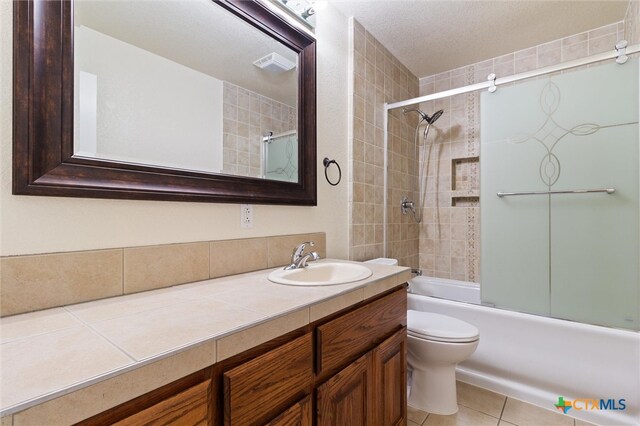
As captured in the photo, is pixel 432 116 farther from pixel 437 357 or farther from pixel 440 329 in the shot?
pixel 437 357

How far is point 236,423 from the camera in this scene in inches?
25.4

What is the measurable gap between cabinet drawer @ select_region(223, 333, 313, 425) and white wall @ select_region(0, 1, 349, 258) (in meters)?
0.58

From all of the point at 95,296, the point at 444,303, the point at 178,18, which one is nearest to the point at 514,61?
the point at 444,303

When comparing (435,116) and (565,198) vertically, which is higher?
(435,116)

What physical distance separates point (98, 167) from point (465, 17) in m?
2.39

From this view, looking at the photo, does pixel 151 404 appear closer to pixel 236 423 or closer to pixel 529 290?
pixel 236 423

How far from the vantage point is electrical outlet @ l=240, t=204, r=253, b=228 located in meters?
1.30

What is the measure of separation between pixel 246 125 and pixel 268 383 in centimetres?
105

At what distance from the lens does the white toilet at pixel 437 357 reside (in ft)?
5.05

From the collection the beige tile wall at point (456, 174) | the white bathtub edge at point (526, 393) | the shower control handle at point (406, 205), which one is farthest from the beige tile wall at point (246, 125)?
the beige tile wall at point (456, 174)

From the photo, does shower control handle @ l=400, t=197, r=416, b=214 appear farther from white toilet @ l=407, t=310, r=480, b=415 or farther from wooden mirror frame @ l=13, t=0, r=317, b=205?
wooden mirror frame @ l=13, t=0, r=317, b=205

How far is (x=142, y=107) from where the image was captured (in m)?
1.01

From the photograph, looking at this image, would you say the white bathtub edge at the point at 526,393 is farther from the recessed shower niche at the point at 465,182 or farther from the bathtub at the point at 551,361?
the recessed shower niche at the point at 465,182

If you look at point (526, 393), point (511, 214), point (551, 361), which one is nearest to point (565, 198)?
point (511, 214)
